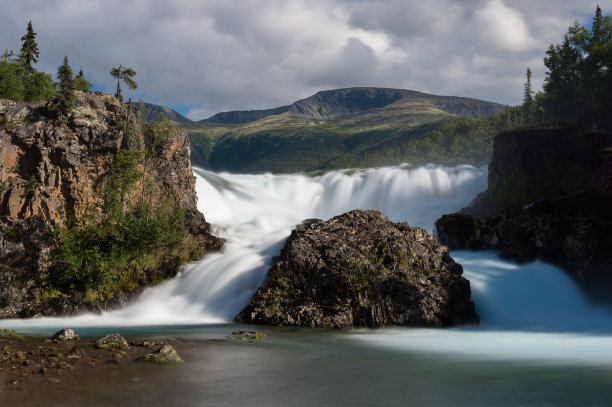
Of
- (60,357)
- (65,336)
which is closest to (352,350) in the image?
(60,357)

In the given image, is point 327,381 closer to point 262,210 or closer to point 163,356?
point 163,356

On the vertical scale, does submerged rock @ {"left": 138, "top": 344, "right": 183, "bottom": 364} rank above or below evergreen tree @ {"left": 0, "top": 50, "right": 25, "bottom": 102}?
below

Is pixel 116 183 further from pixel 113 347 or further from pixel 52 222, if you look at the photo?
pixel 113 347

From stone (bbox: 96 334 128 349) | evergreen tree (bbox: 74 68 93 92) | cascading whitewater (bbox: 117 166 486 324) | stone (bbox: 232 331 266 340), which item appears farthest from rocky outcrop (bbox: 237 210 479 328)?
evergreen tree (bbox: 74 68 93 92)

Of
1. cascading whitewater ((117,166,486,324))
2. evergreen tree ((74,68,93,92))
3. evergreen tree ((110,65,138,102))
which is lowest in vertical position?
cascading whitewater ((117,166,486,324))

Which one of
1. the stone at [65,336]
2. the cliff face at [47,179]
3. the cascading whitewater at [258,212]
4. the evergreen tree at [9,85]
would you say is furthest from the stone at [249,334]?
the evergreen tree at [9,85]

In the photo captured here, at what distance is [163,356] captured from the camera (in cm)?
1360

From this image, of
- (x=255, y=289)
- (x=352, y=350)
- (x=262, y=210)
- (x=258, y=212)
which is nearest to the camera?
(x=352, y=350)

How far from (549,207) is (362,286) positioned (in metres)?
17.4

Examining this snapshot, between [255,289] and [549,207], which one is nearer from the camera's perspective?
[255,289]

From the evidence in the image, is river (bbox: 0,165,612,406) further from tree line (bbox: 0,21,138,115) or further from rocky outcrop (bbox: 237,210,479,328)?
tree line (bbox: 0,21,138,115)

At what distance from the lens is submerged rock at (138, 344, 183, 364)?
1344 cm

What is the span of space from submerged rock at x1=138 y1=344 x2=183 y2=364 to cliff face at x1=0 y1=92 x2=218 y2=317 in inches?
534

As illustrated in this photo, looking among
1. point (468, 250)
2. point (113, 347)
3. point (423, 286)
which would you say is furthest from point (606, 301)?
point (113, 347)
